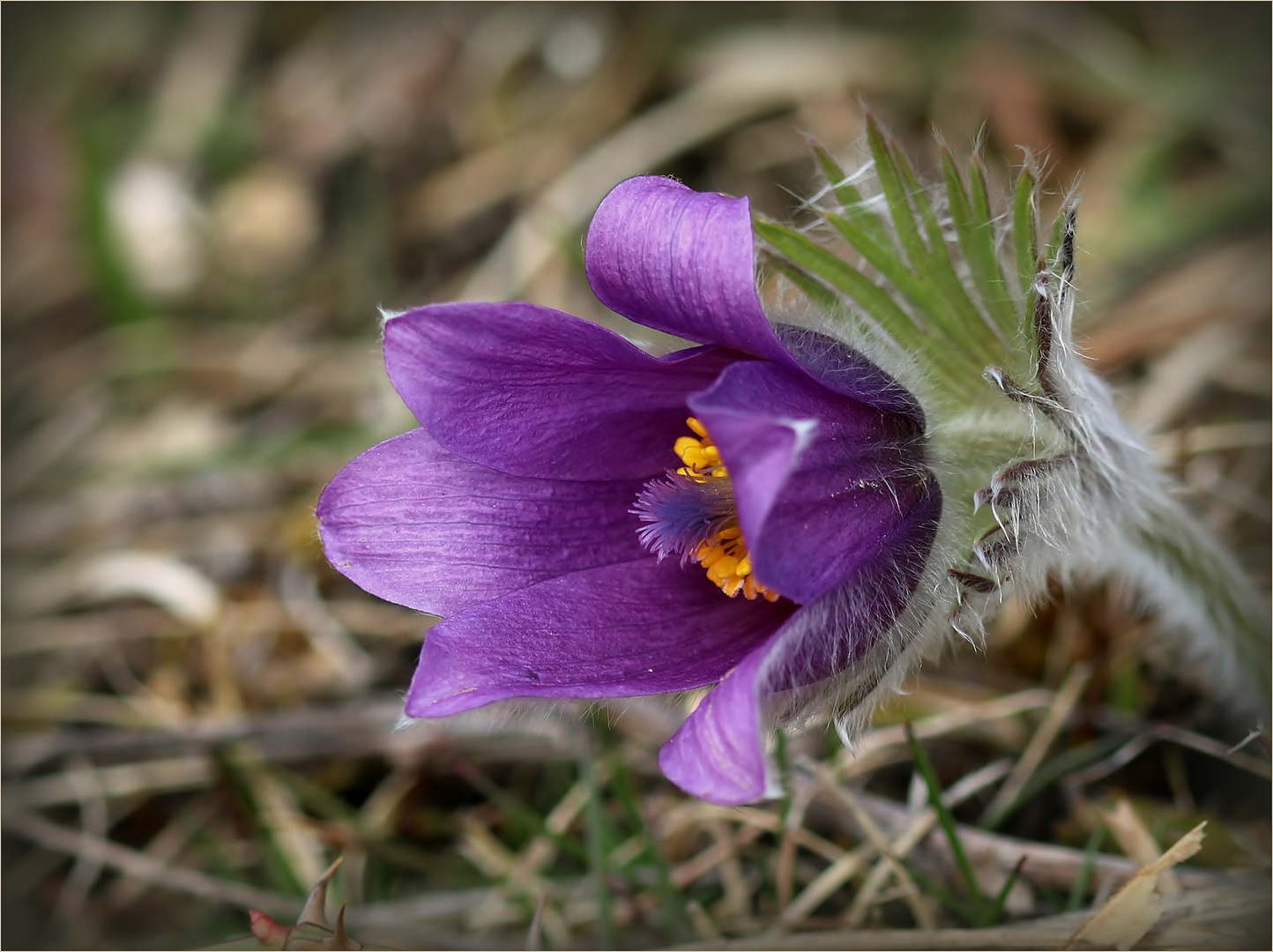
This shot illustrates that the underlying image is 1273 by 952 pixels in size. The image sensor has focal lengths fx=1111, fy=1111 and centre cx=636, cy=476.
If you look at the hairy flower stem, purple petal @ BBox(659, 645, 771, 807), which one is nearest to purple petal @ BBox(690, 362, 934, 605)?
purple petal @ BBox(659, 645, 771, 807)

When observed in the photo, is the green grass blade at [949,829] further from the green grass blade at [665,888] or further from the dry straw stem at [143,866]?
the dry straw stem at [143,866]

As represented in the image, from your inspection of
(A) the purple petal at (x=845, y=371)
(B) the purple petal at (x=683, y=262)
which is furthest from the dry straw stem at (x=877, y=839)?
(B) the purple petal at (x=683, y=262)

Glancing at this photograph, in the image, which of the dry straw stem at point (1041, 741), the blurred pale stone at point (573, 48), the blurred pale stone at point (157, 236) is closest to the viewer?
the dry straw stem at point (1041, 741)

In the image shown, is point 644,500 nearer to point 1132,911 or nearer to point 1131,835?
point 1132,911

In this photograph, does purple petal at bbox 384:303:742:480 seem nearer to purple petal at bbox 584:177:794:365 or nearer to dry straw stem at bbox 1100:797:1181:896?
purple petal at bbox 584:177:794:365

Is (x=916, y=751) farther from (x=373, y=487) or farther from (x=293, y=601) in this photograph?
(x=293, y=601)

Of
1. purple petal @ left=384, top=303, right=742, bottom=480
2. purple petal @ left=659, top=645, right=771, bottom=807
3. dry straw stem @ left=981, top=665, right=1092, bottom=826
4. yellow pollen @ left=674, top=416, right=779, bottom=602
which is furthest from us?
dry straw stem @ left=981, top=665, right=1092, bottom=826

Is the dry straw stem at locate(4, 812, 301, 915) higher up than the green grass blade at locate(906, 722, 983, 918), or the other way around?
the green grass blade at locate(906, 722, 983, 918)

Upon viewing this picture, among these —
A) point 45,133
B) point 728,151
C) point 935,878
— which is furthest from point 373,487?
point 45,133
